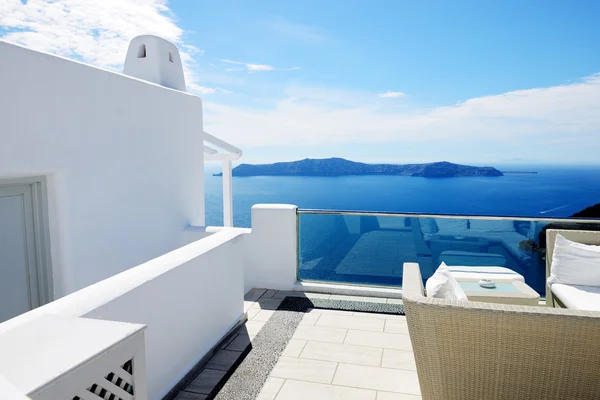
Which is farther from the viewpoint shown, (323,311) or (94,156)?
(323,311)

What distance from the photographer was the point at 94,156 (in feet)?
14.2

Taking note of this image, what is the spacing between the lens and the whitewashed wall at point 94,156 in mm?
3510

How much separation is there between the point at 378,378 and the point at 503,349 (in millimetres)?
1344

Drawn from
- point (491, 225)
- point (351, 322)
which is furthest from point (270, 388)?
point (491, 225)

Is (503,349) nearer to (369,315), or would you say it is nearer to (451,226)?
(369,315)

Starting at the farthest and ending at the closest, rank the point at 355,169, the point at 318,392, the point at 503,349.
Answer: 1. the point at 355,169
2. the point at 318,392
3. the point at 503,349

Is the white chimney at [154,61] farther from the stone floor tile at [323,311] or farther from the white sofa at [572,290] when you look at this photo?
the white sofa at [572,290]

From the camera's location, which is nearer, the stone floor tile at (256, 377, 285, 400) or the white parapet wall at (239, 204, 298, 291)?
the stone floor tile at (256, 377, 285, 400)

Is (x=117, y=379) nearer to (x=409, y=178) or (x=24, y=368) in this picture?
(x=24, y=368)

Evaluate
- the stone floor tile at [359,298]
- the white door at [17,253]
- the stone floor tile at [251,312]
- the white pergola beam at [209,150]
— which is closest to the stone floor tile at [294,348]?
the stone floor tile at [251,312]

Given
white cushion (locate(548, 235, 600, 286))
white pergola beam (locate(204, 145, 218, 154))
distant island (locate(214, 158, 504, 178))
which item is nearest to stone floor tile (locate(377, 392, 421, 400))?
white cushion (locate(548, 235, 600, 286))

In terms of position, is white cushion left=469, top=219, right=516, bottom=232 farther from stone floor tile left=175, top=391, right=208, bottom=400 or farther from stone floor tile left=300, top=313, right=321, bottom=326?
stone floor tile left=175, top=391, right=208, bottom=400

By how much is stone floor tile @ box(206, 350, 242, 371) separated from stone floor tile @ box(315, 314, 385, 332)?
108 cm

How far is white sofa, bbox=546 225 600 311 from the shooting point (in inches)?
151
